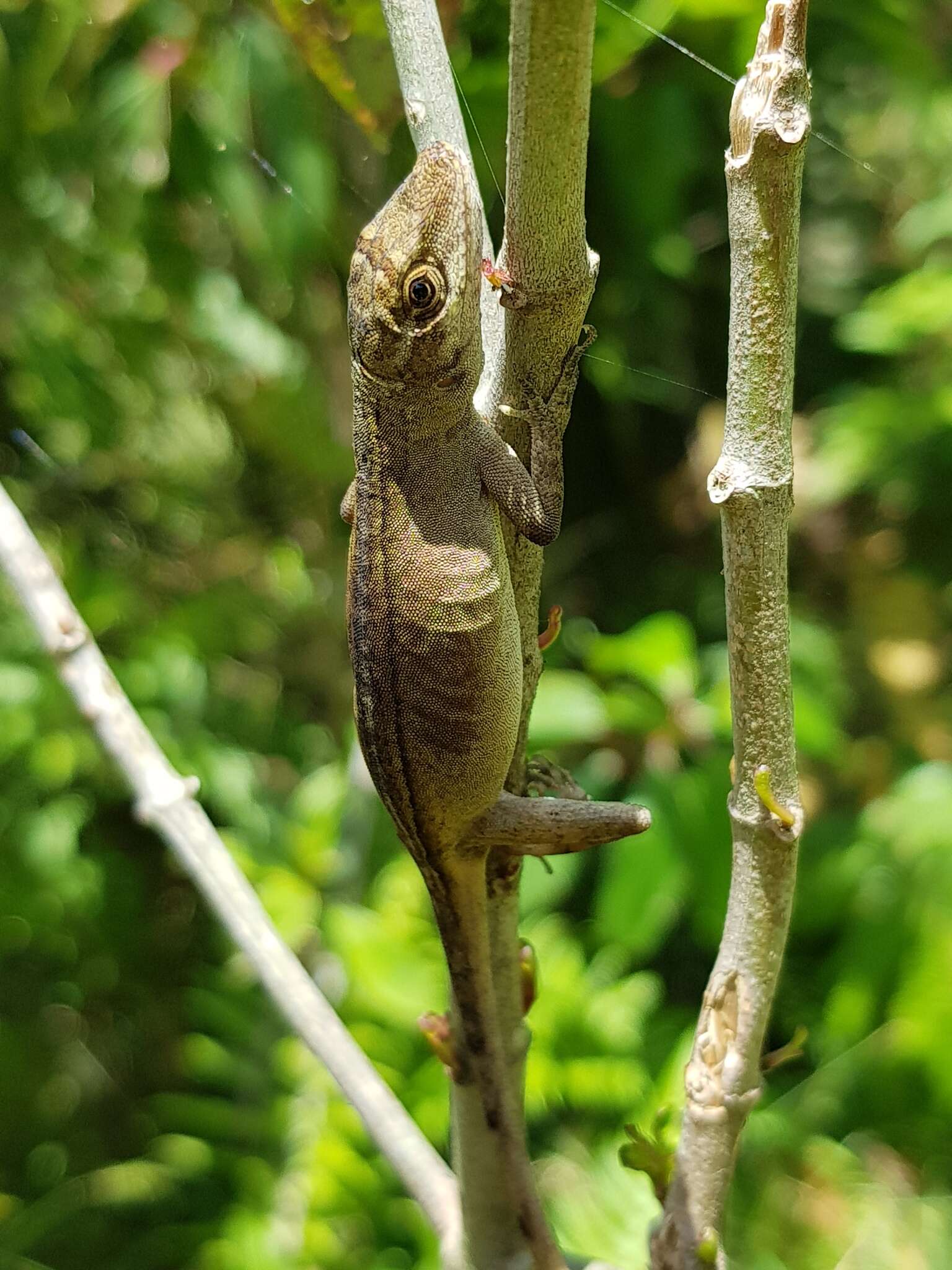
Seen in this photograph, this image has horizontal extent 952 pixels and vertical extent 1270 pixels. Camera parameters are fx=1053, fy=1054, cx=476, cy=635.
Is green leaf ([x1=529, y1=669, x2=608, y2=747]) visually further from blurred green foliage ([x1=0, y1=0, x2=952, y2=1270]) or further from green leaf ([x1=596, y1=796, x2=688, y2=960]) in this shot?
green leaf ([x1=596, y1=796, x2=688, y2=960])

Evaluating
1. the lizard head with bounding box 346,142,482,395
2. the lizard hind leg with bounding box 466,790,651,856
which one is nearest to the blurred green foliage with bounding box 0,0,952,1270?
the lizard head with bounding box 346,142,482,395

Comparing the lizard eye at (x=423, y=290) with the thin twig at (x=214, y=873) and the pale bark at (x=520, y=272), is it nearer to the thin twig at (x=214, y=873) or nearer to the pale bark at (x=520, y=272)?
the pale bark at (x=520, y=272)

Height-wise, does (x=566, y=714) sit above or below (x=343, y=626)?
below

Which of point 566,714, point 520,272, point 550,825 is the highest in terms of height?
point 520,272

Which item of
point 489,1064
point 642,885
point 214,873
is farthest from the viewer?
point 642,885

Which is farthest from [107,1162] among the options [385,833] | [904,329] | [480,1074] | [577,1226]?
[904,329]

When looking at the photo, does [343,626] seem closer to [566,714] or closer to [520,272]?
[566,714]

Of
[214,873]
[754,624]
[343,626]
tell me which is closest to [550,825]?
[214,873]
